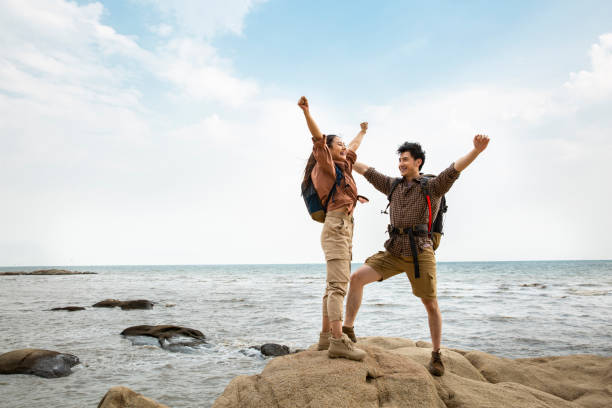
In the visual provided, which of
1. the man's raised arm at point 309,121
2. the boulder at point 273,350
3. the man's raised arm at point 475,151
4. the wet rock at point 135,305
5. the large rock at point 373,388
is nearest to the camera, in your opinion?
the large rock at point 373,388

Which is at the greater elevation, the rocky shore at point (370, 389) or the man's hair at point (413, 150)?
the man's hair at point (413, 150)

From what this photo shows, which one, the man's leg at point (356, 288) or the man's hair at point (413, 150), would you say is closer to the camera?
the man's leg at point (356, 288)

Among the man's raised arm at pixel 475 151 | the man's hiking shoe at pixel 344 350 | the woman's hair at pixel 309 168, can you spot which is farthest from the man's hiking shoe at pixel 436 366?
the woman's hair at pixel 309 168

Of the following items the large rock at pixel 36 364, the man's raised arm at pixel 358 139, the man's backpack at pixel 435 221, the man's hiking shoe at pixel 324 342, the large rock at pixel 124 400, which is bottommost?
the large rock at pixel 36 364

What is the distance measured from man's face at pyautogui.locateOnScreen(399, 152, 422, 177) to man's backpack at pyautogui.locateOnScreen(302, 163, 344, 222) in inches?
32.7

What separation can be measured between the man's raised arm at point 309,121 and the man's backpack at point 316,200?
1.50ft

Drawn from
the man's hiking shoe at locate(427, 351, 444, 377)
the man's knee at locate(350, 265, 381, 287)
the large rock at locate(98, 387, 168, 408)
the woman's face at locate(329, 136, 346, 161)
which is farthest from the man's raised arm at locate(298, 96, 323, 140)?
the large rock at locate(98, 387, 168, 408)

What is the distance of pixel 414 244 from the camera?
4.36m

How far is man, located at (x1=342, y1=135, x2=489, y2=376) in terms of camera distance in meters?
4.32

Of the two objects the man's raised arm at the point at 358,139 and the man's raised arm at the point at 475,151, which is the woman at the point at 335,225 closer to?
the man's raised arm at the point at 358,139

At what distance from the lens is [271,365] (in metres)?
4.25

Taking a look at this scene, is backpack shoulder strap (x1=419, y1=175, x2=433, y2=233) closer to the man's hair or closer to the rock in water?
the man's hair

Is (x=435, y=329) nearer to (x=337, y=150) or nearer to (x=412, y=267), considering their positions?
(x=412, y=267)

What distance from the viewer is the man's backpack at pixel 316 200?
4.19 m
